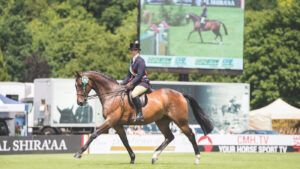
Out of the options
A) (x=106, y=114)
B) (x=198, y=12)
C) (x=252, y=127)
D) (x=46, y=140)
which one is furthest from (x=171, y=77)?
(x=106, y=114)

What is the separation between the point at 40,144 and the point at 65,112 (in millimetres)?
17371

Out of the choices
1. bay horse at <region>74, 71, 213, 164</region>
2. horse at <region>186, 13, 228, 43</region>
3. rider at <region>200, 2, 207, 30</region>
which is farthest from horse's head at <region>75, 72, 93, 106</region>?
rider at <region>200, 2, 207, 30</region>

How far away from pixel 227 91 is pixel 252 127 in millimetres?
5779

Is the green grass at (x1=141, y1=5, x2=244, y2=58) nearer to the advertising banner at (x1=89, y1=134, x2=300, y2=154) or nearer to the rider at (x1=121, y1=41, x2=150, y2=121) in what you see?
the advertising banner at (x1=89, y1=134, x2=300, y2=154)

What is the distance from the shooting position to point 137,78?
23.7 meters

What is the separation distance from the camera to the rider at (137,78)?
23703 mm

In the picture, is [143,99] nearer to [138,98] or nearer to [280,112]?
[138,98]

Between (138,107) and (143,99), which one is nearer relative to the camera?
(138,107)

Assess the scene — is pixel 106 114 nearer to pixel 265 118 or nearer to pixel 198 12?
pixel 198 12

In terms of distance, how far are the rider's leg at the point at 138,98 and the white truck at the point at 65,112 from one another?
29.4 meters

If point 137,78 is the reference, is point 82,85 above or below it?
below

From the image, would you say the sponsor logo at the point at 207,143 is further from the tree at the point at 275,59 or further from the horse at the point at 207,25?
the tree at the point at 275,59

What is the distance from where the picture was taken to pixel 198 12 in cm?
5356

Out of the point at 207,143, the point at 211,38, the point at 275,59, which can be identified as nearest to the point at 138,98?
the point at 207,143
